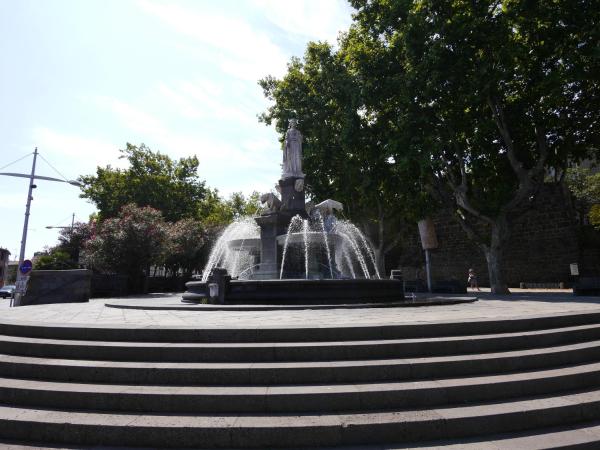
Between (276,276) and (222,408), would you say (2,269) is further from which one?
(222,408)

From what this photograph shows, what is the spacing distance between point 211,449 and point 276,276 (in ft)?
26.7

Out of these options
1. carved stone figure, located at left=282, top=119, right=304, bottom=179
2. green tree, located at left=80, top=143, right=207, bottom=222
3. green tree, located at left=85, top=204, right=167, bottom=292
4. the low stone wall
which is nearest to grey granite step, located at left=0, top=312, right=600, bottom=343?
carved stone figure, located at left=282, top=119, right=304, bottom=179

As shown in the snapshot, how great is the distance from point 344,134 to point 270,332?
16195 millimetres

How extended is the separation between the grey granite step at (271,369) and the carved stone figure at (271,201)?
8.14m

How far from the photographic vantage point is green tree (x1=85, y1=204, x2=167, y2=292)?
2225 cm

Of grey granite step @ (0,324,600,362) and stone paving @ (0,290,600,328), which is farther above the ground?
stone paving @ (0,290,600,328)

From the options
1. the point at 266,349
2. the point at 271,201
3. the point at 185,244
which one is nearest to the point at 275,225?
the point at 271,201

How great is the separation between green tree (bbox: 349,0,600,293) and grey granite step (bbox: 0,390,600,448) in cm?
1395

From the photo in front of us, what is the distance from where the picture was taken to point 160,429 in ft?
10.2

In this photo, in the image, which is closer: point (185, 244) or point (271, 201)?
point (271, 201)

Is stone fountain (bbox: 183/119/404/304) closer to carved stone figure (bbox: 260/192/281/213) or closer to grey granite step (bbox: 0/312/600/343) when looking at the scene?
carved stone figure (bbox: 260/192/281/213)

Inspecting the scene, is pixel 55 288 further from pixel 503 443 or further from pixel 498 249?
pixel 498 249

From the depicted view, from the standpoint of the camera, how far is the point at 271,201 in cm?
1198

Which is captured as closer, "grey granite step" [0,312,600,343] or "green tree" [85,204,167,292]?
"grey granite step" [0,312,600,343]
